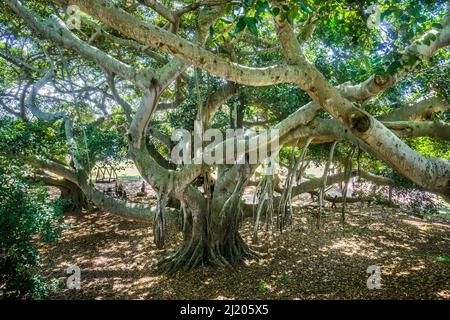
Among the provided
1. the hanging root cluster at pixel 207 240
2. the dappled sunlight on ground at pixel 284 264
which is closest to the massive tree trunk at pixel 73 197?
the dappled sunlight on ground at pixel 284 264

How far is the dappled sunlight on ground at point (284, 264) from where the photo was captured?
16.5 feet

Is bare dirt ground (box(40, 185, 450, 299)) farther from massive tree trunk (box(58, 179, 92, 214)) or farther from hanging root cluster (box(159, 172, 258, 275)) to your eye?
massive tree trunk (box(58, 179, 92, 214))

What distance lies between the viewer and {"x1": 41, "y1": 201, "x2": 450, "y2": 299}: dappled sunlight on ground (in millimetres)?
5016

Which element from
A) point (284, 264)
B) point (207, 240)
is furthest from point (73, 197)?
point (284, 264)

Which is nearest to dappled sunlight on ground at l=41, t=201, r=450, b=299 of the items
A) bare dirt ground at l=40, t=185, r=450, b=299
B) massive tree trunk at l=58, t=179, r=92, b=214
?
bare dirt ground at l=40, t=185, r=450, b=299

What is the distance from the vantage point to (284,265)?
6152 mm

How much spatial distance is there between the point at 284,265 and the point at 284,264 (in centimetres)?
6

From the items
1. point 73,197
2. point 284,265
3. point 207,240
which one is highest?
point 73,197

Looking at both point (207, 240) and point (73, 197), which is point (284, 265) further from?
point (73, 197)

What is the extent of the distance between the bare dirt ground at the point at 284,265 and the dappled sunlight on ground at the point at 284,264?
0.6 inches

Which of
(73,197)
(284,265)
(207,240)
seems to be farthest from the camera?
(73,197)

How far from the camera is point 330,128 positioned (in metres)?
4.27

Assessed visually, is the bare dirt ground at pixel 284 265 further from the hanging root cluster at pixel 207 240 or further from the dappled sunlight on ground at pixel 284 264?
the hanging root cluster at pixel 207 240
